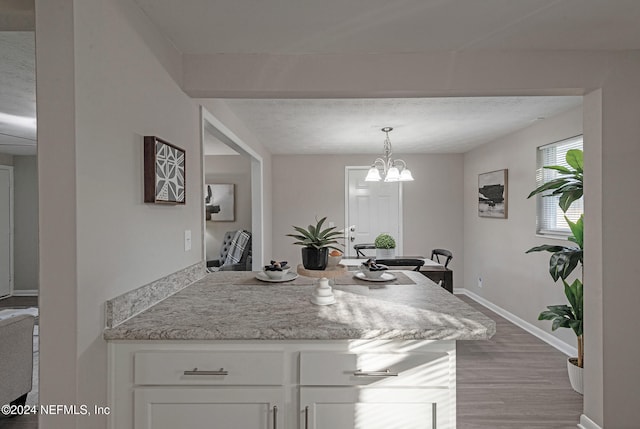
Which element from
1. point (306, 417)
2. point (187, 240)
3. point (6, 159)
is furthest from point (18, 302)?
point (306, 417)

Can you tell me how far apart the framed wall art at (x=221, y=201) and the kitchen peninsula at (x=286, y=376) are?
16.7ft

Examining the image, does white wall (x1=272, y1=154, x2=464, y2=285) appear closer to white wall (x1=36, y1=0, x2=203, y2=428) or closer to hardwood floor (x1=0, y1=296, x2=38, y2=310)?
hardwood floor (x1=0, y1=296, x2=38, y2=310)

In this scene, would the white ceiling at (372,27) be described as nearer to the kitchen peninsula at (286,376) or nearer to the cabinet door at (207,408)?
the kitchen peninsula at (286,376)

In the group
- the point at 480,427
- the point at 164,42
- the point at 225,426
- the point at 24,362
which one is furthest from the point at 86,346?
the point at 480,427

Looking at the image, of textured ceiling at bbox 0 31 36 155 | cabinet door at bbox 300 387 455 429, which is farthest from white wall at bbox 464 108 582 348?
textured ceiling at bbox 0 31 36 155

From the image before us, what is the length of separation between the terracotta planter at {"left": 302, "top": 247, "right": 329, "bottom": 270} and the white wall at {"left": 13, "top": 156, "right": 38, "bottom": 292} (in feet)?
20.6

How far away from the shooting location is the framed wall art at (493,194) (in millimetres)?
4863

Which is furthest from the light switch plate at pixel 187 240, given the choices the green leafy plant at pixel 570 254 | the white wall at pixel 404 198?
the white wall at pixel 404 198

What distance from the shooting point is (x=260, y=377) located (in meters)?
1.46

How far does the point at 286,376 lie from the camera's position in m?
1.47

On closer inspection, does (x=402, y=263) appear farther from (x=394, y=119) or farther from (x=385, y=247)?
(x=394, y=119)

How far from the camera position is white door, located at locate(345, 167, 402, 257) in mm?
6359

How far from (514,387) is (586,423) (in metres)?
Answer: 0.64

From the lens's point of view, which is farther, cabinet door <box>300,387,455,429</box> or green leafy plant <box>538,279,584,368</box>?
green leafy plant <box>538,279,584,368</box>
